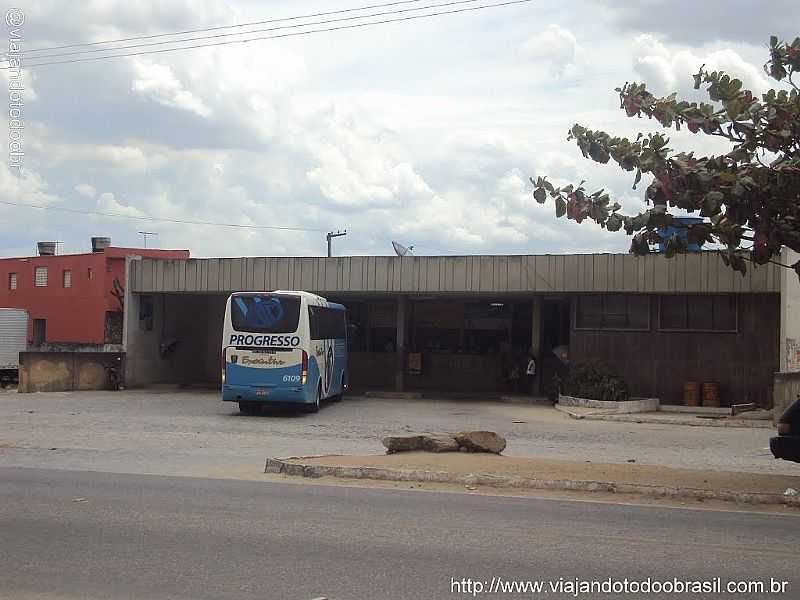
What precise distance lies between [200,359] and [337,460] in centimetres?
2835

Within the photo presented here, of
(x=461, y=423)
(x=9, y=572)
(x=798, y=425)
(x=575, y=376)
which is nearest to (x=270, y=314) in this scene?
(x=461, y=423)

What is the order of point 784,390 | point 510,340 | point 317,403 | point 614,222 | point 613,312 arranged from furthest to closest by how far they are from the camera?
point 510,340
point 613,312
point 317,403
point 784,390
point 614,222

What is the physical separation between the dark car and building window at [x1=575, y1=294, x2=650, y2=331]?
1781cm

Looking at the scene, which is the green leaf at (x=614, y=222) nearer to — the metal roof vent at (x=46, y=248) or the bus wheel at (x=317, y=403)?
the bus wheel at (x=317, y=403)

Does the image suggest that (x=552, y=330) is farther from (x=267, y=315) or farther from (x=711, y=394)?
(x=267, y=315)

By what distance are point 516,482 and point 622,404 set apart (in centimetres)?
1535

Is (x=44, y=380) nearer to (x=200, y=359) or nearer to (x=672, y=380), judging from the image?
(x=200, y=359)

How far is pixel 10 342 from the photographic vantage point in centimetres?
3731

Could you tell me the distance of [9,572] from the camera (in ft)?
25.8

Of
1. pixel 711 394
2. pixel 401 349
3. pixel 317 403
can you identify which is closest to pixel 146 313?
pixel 401 349

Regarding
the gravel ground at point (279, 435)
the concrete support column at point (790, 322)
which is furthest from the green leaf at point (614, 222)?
the concrete support column at point (790, 322)

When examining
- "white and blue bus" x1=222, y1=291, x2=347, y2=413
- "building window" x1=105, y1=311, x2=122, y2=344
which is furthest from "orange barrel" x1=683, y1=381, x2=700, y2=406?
"building window" x1=105, y1=311, x2=122, y2=344

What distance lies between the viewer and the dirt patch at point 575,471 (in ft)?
41.8

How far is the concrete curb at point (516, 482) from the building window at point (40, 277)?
100ft
